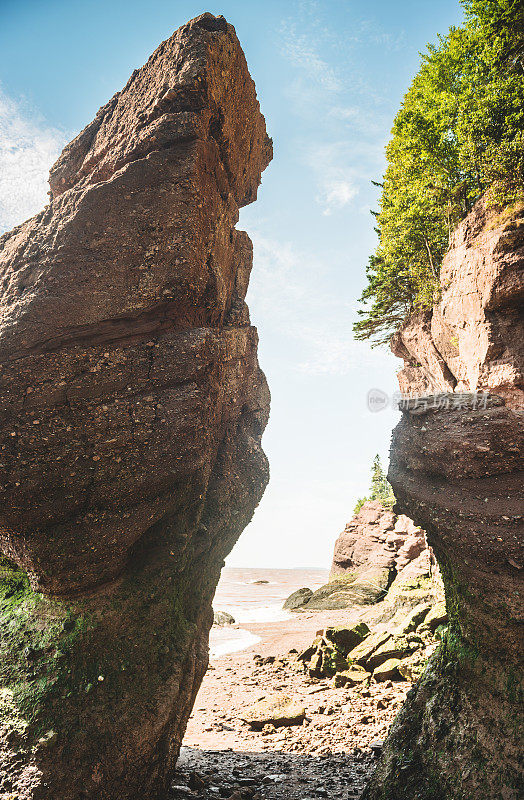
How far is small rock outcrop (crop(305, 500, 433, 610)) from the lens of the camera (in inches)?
926

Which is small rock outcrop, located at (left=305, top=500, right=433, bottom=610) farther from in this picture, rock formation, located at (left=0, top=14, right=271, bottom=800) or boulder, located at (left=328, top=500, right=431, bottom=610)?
rock formation, located at (left=0, top=14, right=271, bottom=800)

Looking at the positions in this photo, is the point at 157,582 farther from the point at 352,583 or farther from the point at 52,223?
the point at 352,583

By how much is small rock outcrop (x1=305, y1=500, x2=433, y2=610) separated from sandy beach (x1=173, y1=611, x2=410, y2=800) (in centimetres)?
1011

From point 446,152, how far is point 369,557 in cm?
2219

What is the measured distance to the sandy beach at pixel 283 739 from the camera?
262 inches

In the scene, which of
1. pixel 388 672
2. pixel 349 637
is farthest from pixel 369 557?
pixel 388 672

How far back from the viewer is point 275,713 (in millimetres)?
9930

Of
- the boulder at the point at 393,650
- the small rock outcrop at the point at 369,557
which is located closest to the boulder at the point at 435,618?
the boulder at the point at 393,650

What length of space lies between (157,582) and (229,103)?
8.72 m

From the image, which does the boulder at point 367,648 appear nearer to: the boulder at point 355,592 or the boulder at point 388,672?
the boulder at point 388,672

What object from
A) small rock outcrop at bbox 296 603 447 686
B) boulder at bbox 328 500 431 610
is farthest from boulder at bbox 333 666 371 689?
boulder at bbox 328 500 431 610

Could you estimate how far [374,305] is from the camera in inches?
838

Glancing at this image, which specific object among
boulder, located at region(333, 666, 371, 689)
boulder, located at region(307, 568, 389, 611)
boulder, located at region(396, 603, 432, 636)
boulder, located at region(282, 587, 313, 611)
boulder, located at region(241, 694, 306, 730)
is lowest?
boulder, located at region(282, 587, 313, 611)

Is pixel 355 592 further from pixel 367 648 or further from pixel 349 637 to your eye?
pixel 367 648
